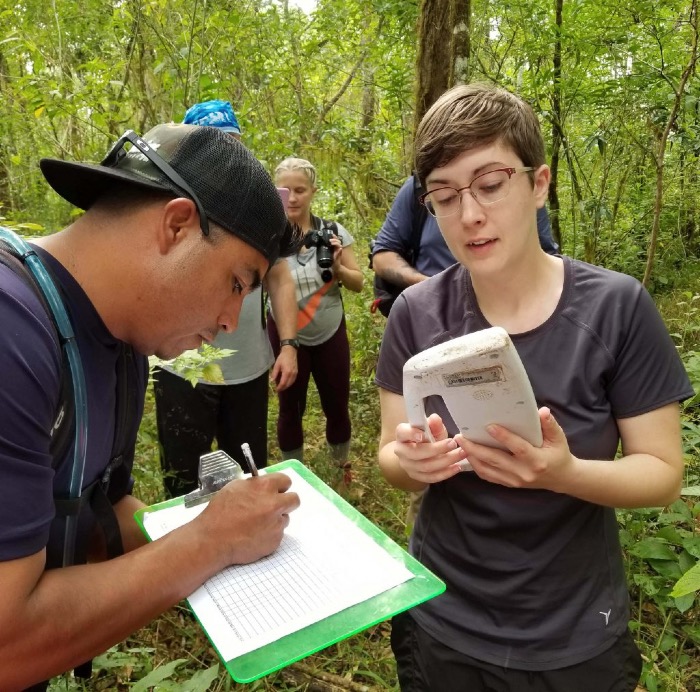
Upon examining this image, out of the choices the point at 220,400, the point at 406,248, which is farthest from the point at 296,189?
the point at 220,400

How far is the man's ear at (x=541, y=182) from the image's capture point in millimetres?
1428

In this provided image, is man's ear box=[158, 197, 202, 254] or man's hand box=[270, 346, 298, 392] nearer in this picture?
man's ear box=[158, 197, 202, 254]

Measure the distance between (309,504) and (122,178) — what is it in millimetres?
907

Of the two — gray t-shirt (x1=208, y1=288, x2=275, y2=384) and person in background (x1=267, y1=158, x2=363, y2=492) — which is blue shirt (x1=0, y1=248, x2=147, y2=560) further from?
person in background (x1=267, y1=158, x2=363, y2=492)

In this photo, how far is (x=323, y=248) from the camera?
3691mm

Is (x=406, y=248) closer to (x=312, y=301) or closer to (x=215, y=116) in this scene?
(x=312, y=301)

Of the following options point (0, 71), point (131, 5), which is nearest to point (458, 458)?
point (131, 5)

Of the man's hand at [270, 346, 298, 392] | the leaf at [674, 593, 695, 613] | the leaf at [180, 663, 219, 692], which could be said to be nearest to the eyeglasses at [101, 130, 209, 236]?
the leaf at [180, 663, 219, 692]

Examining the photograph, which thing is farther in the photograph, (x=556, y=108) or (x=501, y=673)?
(x=556, y=108)

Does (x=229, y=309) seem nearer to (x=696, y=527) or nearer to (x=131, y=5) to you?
(x=696, y=527)

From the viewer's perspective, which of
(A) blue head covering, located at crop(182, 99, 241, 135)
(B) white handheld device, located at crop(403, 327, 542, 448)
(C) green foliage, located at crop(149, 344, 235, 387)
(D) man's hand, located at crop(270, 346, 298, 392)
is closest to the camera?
(B) white handheld device, located at crop(403, 327, 542, 448)

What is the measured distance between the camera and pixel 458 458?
3.93 ft

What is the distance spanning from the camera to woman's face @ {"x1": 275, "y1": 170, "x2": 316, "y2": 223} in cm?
377

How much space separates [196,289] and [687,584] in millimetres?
1596
